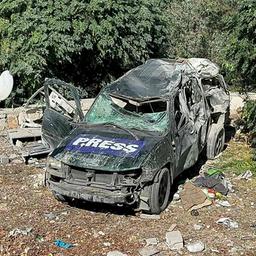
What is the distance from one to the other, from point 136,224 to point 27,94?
18.7 feet

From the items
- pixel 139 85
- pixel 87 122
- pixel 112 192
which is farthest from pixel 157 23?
pixel 112 192

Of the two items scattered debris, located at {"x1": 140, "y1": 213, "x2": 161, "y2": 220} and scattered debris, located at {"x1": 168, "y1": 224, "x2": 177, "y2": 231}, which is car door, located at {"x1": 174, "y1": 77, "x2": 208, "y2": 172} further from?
scattered debris, located at {"x1": 168, "y1": 224, "x2": 177, "y2": 231}

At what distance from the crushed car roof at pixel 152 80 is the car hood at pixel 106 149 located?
851 mm

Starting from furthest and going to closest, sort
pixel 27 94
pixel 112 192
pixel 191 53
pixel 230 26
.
Answer: pixel 191 53, pixel 27 94, pixel 230 26, pixel 112 192

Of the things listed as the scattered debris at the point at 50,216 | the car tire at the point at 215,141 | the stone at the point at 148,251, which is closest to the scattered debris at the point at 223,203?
the stone at the point at 148,251

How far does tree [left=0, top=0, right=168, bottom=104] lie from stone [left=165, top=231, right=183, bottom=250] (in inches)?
219

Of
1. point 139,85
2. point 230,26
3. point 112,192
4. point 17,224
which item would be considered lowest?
point 17,224

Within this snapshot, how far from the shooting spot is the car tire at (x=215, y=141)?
9852 millimetres

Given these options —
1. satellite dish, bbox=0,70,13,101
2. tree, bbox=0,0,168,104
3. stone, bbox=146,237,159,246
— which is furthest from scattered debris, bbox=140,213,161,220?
tree, bbox=0,0,168,104

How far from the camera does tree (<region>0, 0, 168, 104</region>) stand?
11430 mm

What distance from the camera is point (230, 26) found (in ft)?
34.9

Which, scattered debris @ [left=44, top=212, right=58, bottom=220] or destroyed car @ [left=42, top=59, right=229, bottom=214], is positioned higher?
destroyed car @ [left=42, top=59, right=229, bottom=214]

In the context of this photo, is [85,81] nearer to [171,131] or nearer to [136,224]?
[171,131]

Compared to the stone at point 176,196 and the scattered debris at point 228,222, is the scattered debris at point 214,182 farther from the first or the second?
the scattered debris at point 228,222
